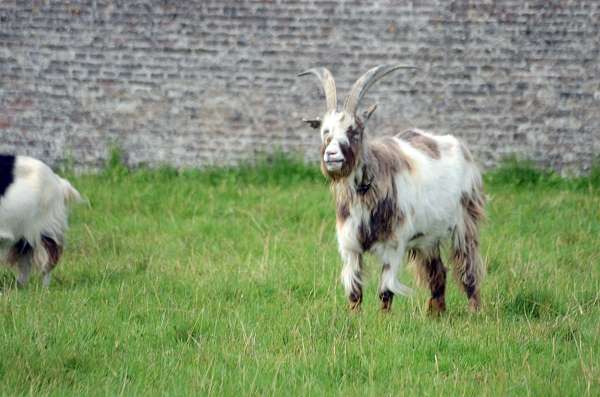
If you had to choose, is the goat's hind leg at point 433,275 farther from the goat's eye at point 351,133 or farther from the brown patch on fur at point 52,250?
the brown patch on fur at point 52,250

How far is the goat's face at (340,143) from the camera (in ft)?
23.5

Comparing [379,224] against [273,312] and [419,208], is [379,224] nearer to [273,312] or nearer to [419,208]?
[419,208]

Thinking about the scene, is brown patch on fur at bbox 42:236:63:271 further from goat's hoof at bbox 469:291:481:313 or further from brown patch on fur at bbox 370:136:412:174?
goat's hoof at bbox 469:291:481:313

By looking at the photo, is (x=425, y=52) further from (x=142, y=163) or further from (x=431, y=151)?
(x=431, y=151)

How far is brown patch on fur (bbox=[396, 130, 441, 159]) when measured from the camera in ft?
26.6

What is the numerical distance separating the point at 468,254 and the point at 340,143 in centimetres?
152

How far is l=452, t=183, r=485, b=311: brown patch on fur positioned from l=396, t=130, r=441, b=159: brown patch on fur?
0.38 m

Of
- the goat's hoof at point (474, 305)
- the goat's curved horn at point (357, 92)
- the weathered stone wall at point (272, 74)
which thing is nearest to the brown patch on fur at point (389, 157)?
the goat's curved horn at point (357, 92)

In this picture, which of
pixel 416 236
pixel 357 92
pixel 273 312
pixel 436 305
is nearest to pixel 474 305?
pixel 436 305

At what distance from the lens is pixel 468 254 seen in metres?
8.13

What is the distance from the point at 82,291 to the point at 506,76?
22.2 feet

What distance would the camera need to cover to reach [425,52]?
13258 mm

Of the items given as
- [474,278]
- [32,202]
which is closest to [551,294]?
[474,278]

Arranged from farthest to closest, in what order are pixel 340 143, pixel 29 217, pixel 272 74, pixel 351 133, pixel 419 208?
pixel 272 74 < pixel 29 217 < pixel 419 208 < pixel 351 133 < pixel 340 143
